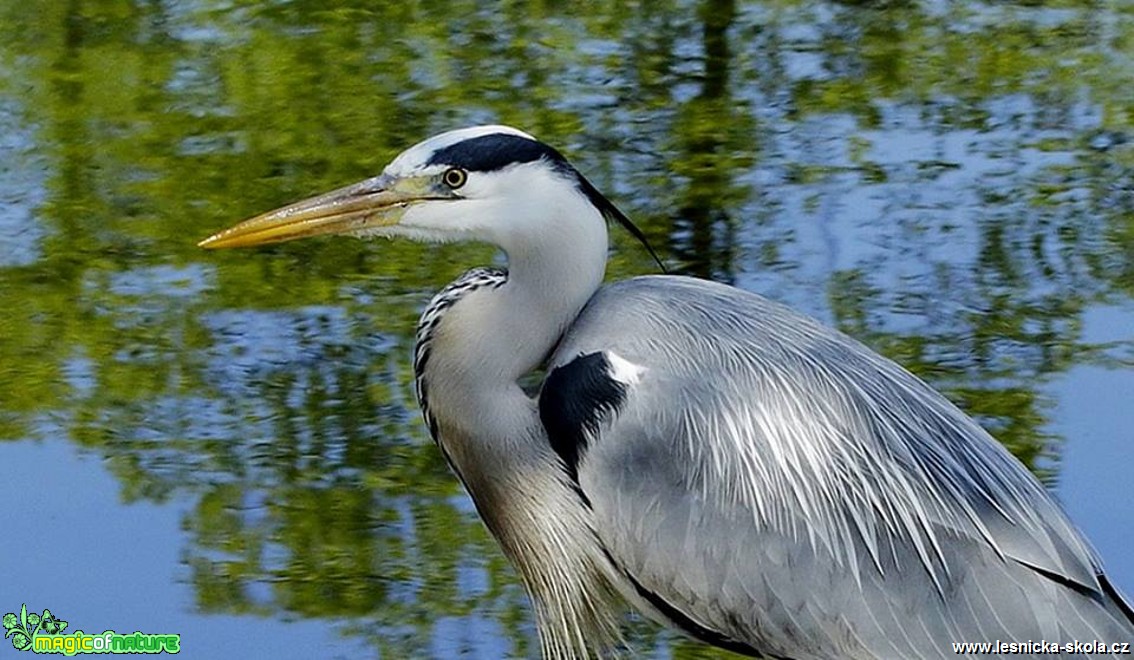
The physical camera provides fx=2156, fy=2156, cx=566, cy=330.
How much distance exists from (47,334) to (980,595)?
3.01 meters

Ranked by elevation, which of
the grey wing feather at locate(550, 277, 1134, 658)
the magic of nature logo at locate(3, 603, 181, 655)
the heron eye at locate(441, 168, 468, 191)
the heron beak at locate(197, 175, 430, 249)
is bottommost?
the magic of nature logo at locate(3, 603, 181, 655)

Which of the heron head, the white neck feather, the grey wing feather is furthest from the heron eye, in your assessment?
the grey wing feather

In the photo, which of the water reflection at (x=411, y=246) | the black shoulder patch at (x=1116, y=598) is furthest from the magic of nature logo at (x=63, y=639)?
the black shoulder patch at (x=1116, y=598)

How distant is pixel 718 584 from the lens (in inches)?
146

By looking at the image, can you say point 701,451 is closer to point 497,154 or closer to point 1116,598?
point 497,154

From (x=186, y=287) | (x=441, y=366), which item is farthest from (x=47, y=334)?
(x=441, y=366)

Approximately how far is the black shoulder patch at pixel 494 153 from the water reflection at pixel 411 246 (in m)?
1.13

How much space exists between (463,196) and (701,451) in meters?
0.62

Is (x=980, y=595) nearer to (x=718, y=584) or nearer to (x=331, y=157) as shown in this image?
(x=718, y=584)

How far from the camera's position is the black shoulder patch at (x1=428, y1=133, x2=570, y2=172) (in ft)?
12.4

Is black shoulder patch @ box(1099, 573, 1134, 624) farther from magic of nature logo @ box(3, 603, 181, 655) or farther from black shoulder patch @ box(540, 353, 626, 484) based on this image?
magic of nature logo @ box(3, 603, 181, 655)

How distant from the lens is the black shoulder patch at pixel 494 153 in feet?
12.4

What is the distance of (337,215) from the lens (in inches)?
155

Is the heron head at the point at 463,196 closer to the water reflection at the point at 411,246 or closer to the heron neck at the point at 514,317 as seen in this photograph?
the heron neck at the point at 514,317
